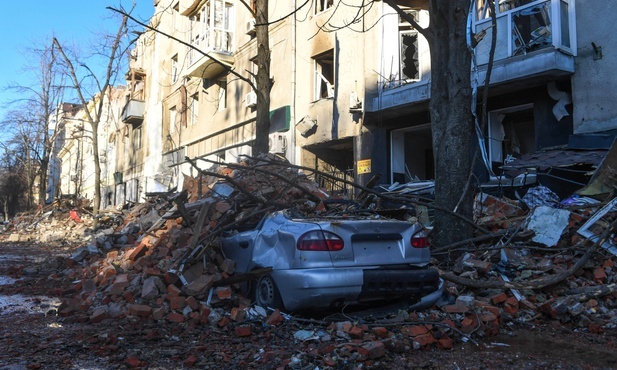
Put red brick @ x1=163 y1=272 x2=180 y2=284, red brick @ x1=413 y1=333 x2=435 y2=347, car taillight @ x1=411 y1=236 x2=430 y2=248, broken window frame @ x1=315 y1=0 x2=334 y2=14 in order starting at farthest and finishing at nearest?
broken window frame @ x1=315 y1=0 x2=334 y2=14 → red brick @ x1=163 y1=272 x2=180 y2=284 → car taillight @ x1=411 y1=236 x2=430 y2=248 → red brick @ x1=413 y1=333 x2=435 y2=347

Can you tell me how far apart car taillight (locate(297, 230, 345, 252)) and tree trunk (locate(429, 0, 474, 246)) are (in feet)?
9.57

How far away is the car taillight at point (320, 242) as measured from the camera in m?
4.89

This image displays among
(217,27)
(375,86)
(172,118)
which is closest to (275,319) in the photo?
(375,86)

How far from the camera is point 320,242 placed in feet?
16.1

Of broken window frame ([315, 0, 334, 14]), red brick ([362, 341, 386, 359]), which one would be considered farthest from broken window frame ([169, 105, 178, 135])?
red brick ([362, 341, 386, 359])

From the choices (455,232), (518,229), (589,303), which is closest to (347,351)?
(589,303)

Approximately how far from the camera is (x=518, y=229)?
724 cm

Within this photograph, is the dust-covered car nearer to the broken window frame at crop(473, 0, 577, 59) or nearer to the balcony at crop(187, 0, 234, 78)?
the broken window frame at crop(473, 0, 577, 59)

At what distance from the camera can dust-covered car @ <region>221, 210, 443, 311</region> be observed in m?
4.80

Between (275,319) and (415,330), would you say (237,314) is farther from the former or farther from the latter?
(415,330)

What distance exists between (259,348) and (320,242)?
3.74 feet

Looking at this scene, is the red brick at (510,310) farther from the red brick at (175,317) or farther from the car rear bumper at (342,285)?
the red brick at (175,317)

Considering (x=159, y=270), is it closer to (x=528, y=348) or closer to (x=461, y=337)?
(x=461, y=337)

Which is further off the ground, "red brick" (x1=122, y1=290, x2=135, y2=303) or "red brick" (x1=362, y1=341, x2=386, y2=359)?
"red brick" (x1=122, y1=290, x2=135, y2=303)
